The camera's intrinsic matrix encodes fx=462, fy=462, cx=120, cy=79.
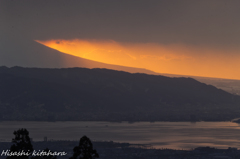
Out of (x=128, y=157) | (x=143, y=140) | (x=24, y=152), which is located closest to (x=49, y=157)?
(x=24, y=152)

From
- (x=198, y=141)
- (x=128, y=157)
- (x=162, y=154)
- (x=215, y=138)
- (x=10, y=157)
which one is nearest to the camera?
(x=10, y=157)

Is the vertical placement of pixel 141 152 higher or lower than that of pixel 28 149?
lower

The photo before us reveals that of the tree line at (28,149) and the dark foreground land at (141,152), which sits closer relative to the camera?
the tree line at (28,149)

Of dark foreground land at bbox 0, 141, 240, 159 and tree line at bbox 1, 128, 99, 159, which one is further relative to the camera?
dark foreground land at bbox 0, 141, 240, 159

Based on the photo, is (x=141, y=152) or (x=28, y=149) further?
(x=141, y=152)

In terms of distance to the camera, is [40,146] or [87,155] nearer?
[87,155]

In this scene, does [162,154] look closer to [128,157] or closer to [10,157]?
[128,157]

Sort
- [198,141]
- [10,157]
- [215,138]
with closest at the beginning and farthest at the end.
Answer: [10,157], [198,141], [215,138]
